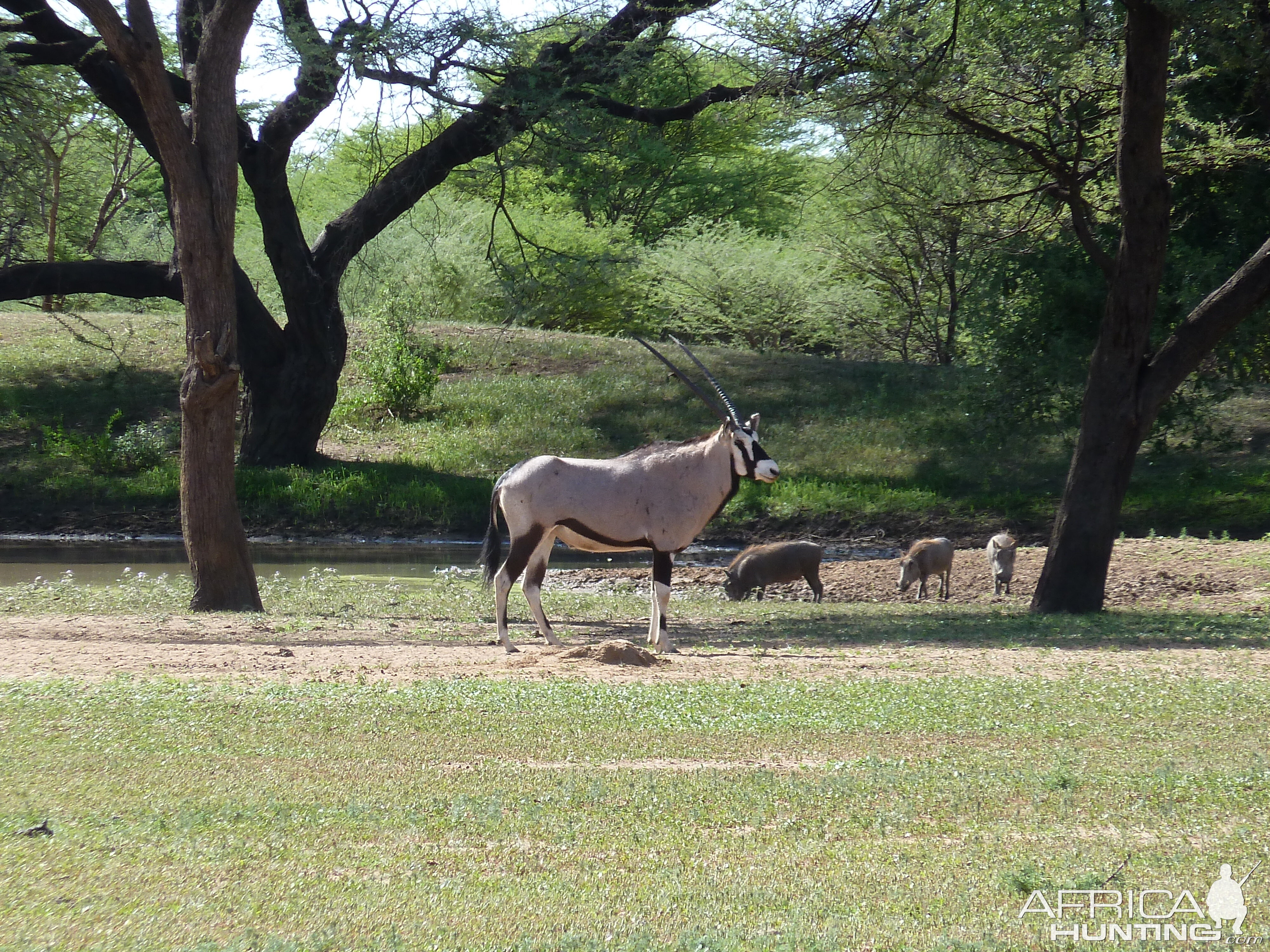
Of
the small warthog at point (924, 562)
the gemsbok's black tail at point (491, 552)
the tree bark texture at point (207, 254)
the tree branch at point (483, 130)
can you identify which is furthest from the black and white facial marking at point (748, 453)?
the tree branch at point (483, 130)

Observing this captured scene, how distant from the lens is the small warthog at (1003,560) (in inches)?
809

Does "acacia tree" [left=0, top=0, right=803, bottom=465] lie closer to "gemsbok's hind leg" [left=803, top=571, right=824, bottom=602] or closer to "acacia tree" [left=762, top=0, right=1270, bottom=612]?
"acacia tree" [left=762, top=0, right=1270, bottom=612]

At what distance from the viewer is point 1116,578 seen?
2044 cm

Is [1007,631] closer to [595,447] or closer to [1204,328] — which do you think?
[1204,328]

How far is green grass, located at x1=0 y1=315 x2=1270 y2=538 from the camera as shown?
29.7 meters

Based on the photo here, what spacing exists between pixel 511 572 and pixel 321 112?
1221 centimetres

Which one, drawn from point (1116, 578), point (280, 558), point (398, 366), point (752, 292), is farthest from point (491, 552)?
point (752, 292)

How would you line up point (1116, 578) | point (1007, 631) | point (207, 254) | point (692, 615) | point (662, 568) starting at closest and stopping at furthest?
point (662, 568)
point (1007, 631)
point (207, 254)
point (692, 615)
point (1116, 578)

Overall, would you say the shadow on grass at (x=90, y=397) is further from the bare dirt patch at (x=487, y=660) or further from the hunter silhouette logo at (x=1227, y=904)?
the hunter silhouette logo at (x=1227, y=904)

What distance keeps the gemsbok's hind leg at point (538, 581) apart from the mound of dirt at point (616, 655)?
1.45 meters

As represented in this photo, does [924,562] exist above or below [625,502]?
below

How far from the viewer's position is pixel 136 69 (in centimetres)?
1594

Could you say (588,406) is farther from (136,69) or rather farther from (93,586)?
(136,69)

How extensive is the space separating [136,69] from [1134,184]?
501 inches
